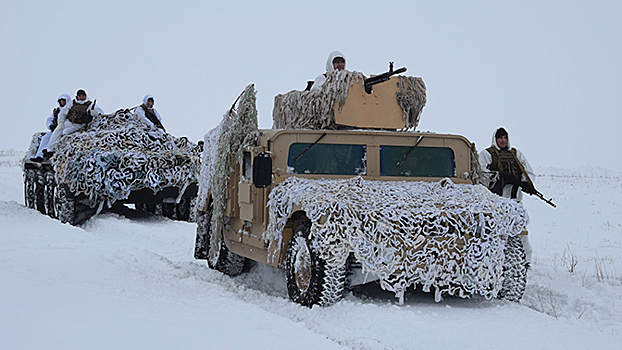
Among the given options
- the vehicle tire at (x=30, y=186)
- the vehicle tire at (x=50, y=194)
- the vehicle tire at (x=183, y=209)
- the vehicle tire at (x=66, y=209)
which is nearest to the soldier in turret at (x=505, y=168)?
the vehicle tire at (x=183, y=209)

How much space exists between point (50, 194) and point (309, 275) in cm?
1093

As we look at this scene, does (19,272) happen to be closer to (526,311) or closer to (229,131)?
(229,131)

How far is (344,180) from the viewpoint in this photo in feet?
26.5

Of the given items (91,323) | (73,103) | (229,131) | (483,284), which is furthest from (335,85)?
(73,103)

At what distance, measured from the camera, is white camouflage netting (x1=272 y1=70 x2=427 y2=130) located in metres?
9.36

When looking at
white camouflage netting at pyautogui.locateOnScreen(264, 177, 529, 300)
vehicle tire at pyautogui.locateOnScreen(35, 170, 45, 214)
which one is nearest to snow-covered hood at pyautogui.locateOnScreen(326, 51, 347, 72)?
white camouflage netting at pyautogui.locateOnScreen(264, 177, 529, 300)

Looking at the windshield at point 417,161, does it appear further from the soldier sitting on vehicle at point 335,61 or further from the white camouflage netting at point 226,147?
the soldier sitting on vehicle at point 335,61

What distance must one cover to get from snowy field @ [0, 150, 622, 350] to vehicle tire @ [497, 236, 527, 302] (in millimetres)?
166

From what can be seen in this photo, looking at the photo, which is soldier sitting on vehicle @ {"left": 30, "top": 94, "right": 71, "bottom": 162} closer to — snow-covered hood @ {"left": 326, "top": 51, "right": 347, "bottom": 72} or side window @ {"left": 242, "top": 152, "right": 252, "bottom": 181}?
snow-covered hood @ {"left": 326, "top": 51, "right": 347, "bottom": 72}

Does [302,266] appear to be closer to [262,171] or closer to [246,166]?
[262,171]

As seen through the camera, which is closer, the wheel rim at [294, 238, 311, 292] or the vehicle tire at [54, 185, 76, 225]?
the wheel rim at [294, 238, 311, 292]

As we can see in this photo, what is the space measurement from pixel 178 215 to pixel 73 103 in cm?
326

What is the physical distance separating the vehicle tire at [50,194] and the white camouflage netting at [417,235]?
10.3 metres

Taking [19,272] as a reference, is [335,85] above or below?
above
